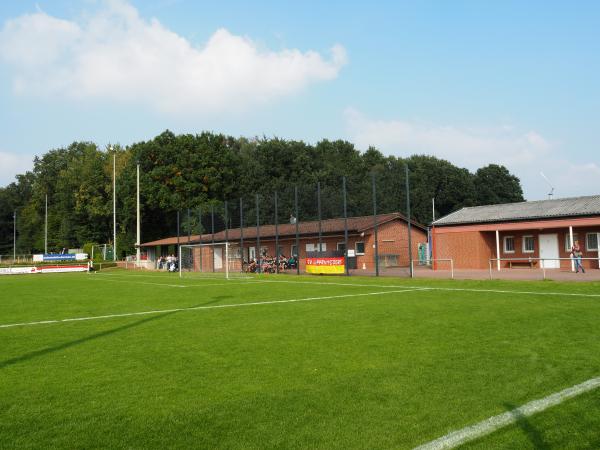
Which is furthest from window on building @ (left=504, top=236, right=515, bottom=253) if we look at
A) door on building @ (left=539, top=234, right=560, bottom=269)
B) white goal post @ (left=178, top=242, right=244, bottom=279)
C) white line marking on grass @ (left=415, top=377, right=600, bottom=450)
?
white line marking on grass @ (left=415, top=377, right=600, bottom=450)

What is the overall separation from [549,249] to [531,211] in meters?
2.58

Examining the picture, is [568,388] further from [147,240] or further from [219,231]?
[147,240]

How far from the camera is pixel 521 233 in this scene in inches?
1318

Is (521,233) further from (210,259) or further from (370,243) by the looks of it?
(210,259)

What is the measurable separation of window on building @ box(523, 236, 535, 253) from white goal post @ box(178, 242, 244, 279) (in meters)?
19.3

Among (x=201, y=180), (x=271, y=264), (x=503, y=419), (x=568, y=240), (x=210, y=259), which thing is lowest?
(x=503, y=419)

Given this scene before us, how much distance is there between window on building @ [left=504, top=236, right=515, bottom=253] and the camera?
1340 inches

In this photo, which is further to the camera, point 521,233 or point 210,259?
point 210,259

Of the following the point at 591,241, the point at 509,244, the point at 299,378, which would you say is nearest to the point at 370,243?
the point at 509,244

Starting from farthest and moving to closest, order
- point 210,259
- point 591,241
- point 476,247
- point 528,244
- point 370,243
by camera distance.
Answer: point 210,259 < point 370,243 < point 476,247 < point 528,244 < point 591,241

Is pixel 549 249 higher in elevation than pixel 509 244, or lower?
lower

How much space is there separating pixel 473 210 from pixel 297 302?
2547cm

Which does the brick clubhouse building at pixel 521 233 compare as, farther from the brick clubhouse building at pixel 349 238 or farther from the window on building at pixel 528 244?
the brick clubhouse building at pixel 349 238

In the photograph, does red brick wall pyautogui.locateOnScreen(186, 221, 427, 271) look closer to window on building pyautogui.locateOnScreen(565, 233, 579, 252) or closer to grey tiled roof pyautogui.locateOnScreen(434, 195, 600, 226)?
grey tiled roof pyautogui.locateOnScreen(434, 195, 600, 226)
